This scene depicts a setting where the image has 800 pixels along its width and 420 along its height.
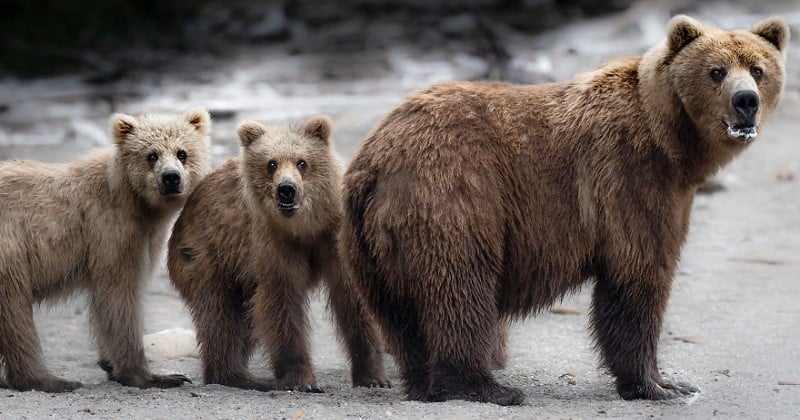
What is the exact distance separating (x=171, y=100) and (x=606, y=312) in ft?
32.1

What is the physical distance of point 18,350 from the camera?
24.4 ft

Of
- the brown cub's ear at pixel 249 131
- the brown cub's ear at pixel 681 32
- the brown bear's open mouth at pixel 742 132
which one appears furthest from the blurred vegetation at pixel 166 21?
the brown bear's open mouth at pixel 742 132

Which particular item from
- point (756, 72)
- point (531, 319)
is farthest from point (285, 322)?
point (756, 72)

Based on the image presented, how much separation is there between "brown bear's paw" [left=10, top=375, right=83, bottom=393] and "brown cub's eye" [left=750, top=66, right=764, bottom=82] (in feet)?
14.7

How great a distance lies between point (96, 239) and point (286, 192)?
53.9 inches

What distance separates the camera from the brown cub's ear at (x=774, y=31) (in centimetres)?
704

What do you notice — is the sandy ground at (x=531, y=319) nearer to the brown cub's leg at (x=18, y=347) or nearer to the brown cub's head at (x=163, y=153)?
the brown cub's leg at (x=18, y=347)

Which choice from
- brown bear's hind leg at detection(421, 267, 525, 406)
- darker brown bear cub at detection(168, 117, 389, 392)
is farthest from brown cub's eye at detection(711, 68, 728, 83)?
darker brown bear cub at detection(168, 117, 389, 392)

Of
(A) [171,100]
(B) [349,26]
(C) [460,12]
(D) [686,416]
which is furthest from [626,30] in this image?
(D) [686,416]

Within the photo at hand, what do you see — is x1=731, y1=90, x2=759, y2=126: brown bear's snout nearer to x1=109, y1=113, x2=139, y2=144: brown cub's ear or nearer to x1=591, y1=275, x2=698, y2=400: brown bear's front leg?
x1=591, y1=275, x2=698, y2=400: brown bear's front leg

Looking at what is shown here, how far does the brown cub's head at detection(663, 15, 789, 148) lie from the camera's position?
264 inches

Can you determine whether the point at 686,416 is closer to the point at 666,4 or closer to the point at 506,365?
the point at 506,365

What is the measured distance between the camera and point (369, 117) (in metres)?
14.4

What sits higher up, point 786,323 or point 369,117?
point 369,117
